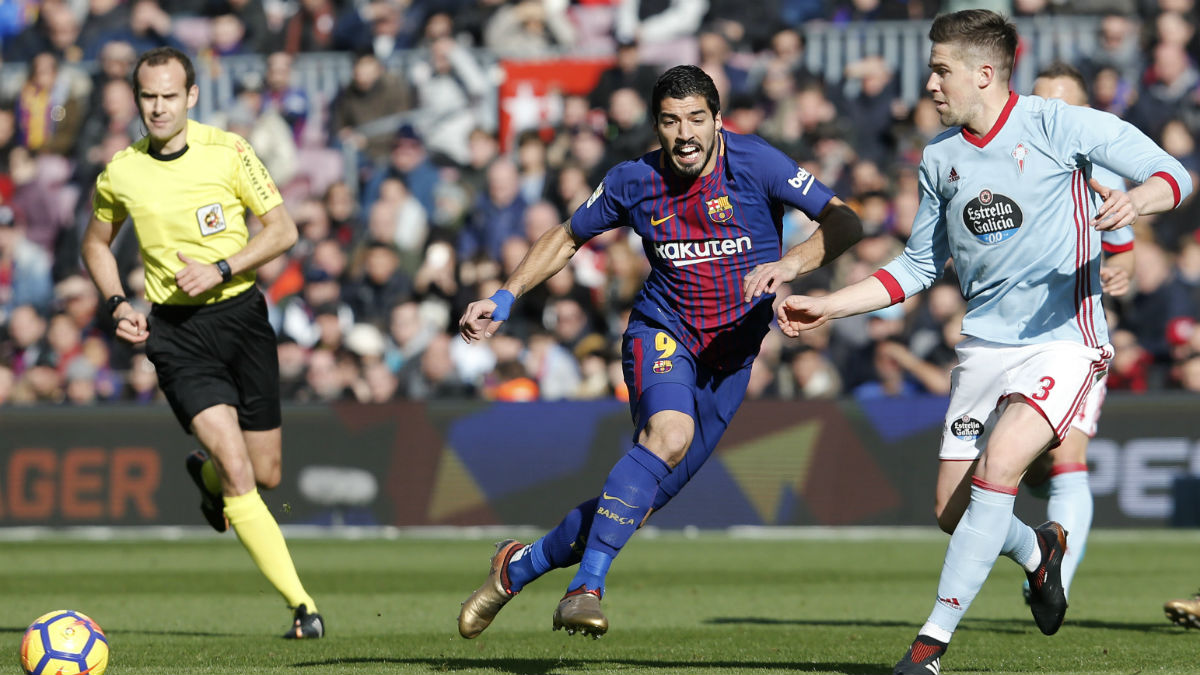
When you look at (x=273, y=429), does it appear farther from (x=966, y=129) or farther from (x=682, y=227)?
(x=966, y=129)

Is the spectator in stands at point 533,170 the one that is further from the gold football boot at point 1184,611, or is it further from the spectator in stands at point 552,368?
the gold football boot at point 1184,611

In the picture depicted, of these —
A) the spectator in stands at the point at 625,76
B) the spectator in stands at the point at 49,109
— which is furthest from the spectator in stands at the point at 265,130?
the spectator in stands at the point at 625,76

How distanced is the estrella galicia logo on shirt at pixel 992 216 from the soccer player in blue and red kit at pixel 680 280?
0.55 m

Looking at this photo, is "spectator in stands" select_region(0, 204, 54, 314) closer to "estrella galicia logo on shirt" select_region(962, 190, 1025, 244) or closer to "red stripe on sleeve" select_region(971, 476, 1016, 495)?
"estrella galicia logo on shirt" select_region(962, 190, 1025, 244)

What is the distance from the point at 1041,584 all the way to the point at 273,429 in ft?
13.5

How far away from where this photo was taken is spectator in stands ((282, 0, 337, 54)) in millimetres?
21422

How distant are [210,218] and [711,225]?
290cm

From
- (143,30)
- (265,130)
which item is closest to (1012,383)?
(265,130)

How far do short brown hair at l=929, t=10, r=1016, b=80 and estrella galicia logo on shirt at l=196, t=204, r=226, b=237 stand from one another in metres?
3.92

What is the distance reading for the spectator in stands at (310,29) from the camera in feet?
70.3

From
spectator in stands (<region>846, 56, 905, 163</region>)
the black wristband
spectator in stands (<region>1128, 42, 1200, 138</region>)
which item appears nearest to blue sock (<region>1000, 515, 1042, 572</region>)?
the black wristband

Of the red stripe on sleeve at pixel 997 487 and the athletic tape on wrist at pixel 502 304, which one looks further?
the athletic tape on wrist at pixel 502 304

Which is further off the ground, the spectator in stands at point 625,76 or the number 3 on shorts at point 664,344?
the spectator in stands at point 625,76

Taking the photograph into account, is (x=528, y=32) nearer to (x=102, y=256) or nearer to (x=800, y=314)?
(x=102, y=256)
